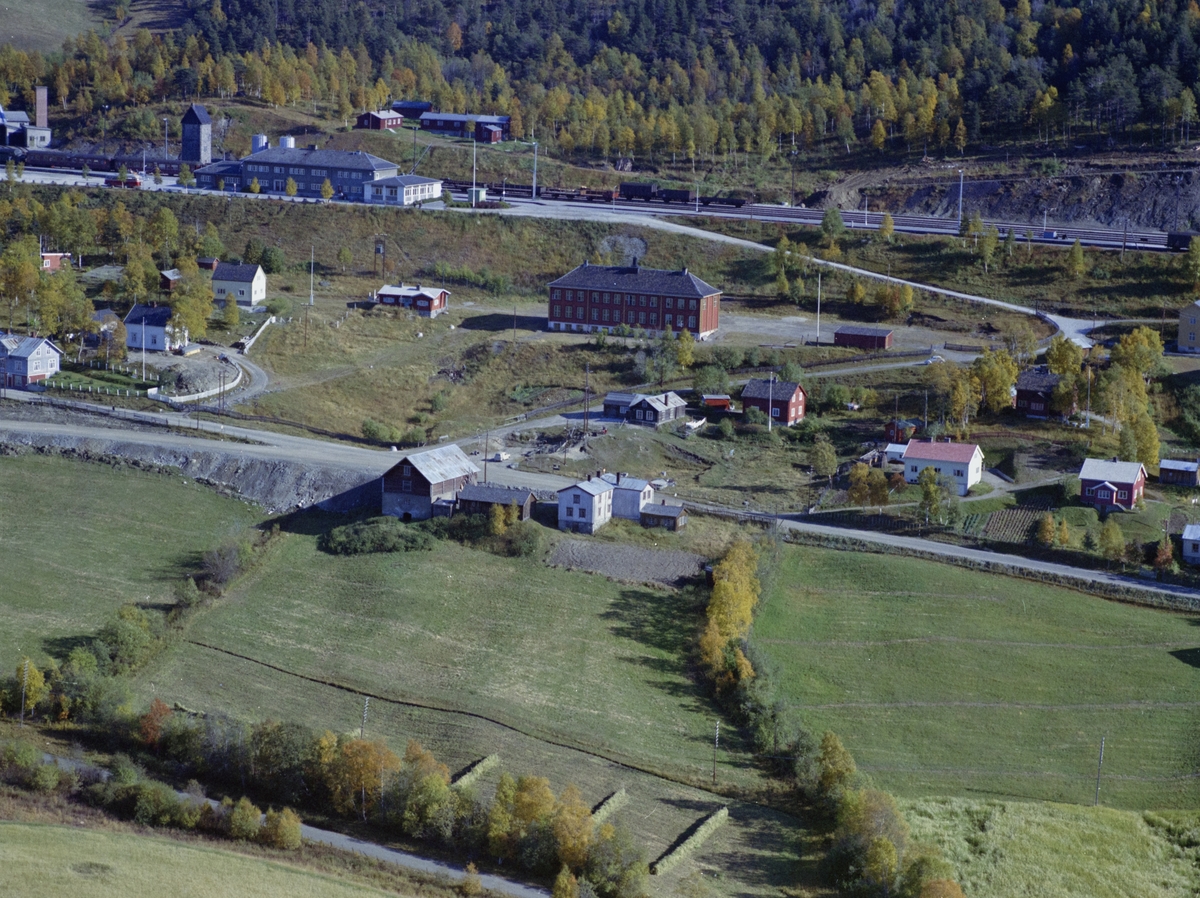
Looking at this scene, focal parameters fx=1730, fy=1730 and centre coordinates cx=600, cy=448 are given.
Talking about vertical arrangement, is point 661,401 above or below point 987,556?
above

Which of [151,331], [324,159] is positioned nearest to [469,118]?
[324,159]

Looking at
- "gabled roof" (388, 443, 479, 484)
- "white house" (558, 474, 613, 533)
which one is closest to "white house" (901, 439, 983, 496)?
"white house" (558, 474, 613, 533)

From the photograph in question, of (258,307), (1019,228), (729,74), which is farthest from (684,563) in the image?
(729,74)

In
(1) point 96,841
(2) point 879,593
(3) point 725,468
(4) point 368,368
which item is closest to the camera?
(1) point 96,841

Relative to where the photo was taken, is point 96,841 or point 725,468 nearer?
point 96,841

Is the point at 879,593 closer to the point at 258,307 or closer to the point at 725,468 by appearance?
the point at 725,468

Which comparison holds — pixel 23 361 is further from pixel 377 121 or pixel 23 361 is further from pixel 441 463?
pixel 377 121
